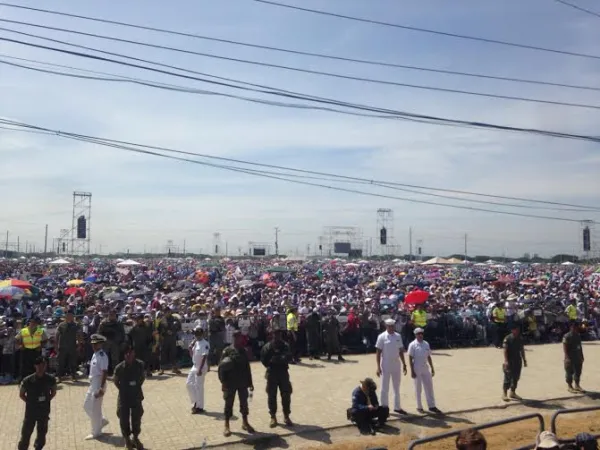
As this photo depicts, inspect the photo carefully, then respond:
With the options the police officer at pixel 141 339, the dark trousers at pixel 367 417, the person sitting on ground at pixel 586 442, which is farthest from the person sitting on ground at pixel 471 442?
the police officer at pixel 141 339

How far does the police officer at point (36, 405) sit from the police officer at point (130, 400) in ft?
3.11

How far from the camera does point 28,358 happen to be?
Result: 11.5m

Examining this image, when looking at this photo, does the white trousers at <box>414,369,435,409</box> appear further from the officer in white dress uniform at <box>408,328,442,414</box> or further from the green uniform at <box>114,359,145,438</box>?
the green uniform at <box>114,359,145,438</box>

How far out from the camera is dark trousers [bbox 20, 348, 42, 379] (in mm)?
11457

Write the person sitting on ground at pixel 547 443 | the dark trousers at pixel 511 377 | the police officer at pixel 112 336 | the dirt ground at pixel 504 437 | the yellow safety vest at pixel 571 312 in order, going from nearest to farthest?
the person sitting on ground at pixel 547 443, the dirt ground at pixel 504 437, the dark trousers at pixel 511 377, the police officer at pixel 112 336, the yellow safety vest at pixel 571 312

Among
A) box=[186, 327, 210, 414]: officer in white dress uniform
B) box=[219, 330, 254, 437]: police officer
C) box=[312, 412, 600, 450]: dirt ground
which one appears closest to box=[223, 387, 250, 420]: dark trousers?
box=[219, 330, 254, 437]: police officer

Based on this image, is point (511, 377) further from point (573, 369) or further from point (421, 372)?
point (421, 372)

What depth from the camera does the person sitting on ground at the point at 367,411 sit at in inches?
346

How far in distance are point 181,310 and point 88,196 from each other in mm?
50124

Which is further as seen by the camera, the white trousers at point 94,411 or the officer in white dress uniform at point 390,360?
the officer in white dress uniform at point 390,360

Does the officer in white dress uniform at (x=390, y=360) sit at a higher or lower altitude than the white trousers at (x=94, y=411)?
higher

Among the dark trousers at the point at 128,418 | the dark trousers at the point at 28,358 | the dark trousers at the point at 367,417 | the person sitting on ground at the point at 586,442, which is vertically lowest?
the dark trousers at the point at 367,417

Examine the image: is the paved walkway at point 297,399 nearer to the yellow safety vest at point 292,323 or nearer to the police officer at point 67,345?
the police officer at point 67,345

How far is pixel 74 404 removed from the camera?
10.3 m
